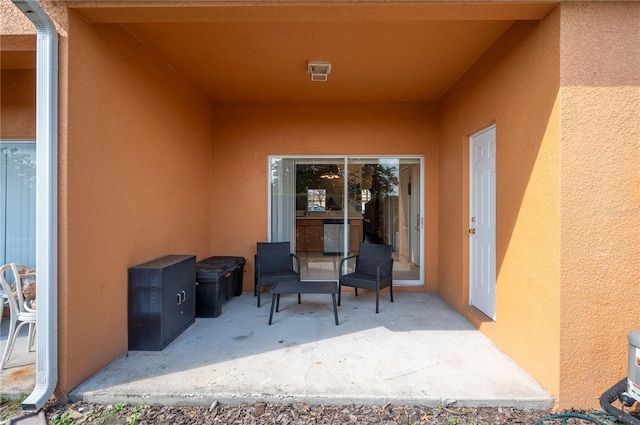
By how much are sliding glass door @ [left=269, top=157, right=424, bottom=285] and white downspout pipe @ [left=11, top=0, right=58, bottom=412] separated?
Result: 305 centimetres

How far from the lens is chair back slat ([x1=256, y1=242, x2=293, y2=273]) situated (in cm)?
462

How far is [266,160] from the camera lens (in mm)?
4984

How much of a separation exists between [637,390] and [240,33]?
3804 millimetres

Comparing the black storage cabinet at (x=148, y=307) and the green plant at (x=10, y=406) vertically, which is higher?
the black storage cabinet at (x=148, y=307)

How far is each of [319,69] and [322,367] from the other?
3.00 metres

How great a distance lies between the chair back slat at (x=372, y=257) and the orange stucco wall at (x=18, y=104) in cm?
411

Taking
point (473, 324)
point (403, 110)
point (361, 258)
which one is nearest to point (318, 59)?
point (403, 110)

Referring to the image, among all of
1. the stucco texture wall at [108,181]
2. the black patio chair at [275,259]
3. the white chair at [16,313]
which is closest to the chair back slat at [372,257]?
the black patio chair at [275,259]

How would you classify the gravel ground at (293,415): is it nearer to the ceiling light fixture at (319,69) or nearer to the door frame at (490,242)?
the door frame at (490,242)

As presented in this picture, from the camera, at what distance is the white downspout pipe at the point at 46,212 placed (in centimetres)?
216

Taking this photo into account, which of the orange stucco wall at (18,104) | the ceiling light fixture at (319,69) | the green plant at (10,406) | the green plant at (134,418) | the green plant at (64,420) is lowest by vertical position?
the green plant at (134,418)

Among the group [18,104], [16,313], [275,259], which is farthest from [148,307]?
[18,104]

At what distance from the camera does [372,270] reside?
14.9ft

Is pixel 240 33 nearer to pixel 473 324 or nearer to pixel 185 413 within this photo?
pixel 185 413
